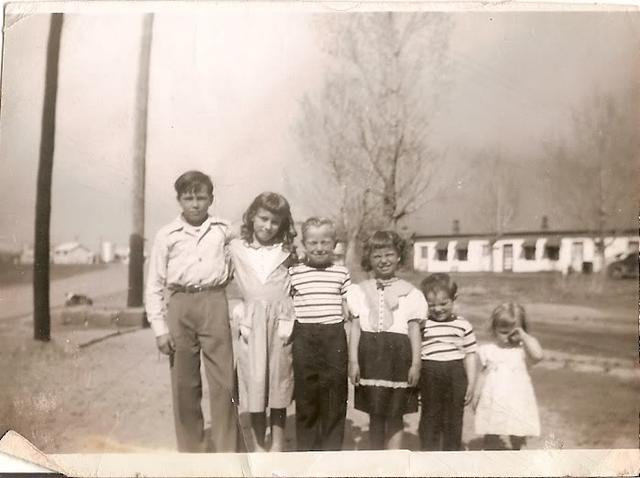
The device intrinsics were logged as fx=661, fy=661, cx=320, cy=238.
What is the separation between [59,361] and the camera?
12.4 ft

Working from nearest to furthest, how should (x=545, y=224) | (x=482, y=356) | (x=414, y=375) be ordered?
(x=414, y=375) < (x=482, y=356) < (x=545, y=224)

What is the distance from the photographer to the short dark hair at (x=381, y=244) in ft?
12.0

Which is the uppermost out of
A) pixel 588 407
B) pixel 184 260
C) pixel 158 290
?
pixel 184 260

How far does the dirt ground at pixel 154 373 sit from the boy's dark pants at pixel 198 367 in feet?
0.31

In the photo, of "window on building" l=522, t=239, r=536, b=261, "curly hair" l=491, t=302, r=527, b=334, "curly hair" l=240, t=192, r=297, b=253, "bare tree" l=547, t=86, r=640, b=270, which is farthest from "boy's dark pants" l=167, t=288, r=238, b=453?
"bare tree" l=547, t=86, r=640, b=270

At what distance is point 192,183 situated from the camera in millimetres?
3729

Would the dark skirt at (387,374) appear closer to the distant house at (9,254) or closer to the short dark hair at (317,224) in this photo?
the short dark hair at (317,224)

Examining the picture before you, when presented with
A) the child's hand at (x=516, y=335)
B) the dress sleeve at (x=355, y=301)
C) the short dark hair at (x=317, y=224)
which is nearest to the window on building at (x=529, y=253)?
the child's hand at (x=516, y=335)

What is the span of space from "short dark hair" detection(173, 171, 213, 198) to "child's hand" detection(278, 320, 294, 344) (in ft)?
2.73

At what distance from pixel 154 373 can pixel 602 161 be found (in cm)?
283

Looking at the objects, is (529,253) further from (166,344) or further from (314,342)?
(166,344)

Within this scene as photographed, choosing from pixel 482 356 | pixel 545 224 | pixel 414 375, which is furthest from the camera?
pixel 545 224

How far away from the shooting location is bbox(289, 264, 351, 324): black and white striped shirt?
3574 millimetres

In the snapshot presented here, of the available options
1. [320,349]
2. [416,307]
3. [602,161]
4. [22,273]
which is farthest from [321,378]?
[602,161]
